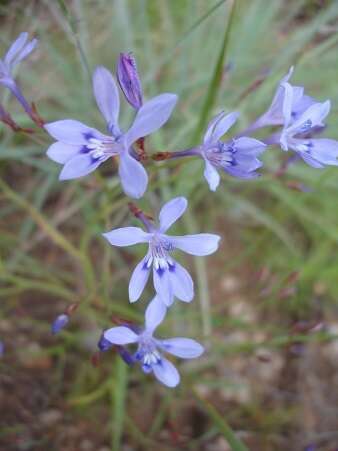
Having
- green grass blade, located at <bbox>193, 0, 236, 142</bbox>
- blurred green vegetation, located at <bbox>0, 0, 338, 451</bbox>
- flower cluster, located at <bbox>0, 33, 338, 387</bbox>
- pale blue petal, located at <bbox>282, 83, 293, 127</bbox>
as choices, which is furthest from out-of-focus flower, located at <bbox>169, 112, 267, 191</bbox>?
blurred green vegetation, located at <bbox>0, 0, 338, 451</bbox>

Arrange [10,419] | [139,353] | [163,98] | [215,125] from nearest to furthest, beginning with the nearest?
[163,98], [215,125], [139,353], [10,419]

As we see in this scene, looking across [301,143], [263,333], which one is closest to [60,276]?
[263,333]

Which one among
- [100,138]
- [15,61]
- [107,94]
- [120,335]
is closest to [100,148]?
[100,138]

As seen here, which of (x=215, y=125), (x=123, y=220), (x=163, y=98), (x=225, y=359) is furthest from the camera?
(x=225, y=359)

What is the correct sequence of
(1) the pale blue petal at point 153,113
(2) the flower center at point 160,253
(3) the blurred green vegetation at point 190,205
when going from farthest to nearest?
(3) the blurred green vegetation at point 190,205 → (2) the flower center at point 160,253 → (1) the pale blue petal at point 153,113

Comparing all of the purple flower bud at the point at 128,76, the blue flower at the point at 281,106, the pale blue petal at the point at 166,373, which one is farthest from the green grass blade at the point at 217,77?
the pale blue petal at the point at 166,373

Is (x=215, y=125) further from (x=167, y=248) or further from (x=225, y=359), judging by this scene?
(x=225, y=359)

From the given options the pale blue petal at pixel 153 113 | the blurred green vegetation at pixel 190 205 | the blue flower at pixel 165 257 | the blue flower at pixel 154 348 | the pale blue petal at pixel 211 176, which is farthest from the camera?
the blurred green vegetation at pixel 190 205

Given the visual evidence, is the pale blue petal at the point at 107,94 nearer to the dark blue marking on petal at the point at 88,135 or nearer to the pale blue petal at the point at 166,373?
the dark blue marking on petal at the point at 88,135

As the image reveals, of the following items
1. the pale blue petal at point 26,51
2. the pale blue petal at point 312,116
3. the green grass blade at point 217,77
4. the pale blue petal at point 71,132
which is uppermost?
the green grass blade at point 217,77
